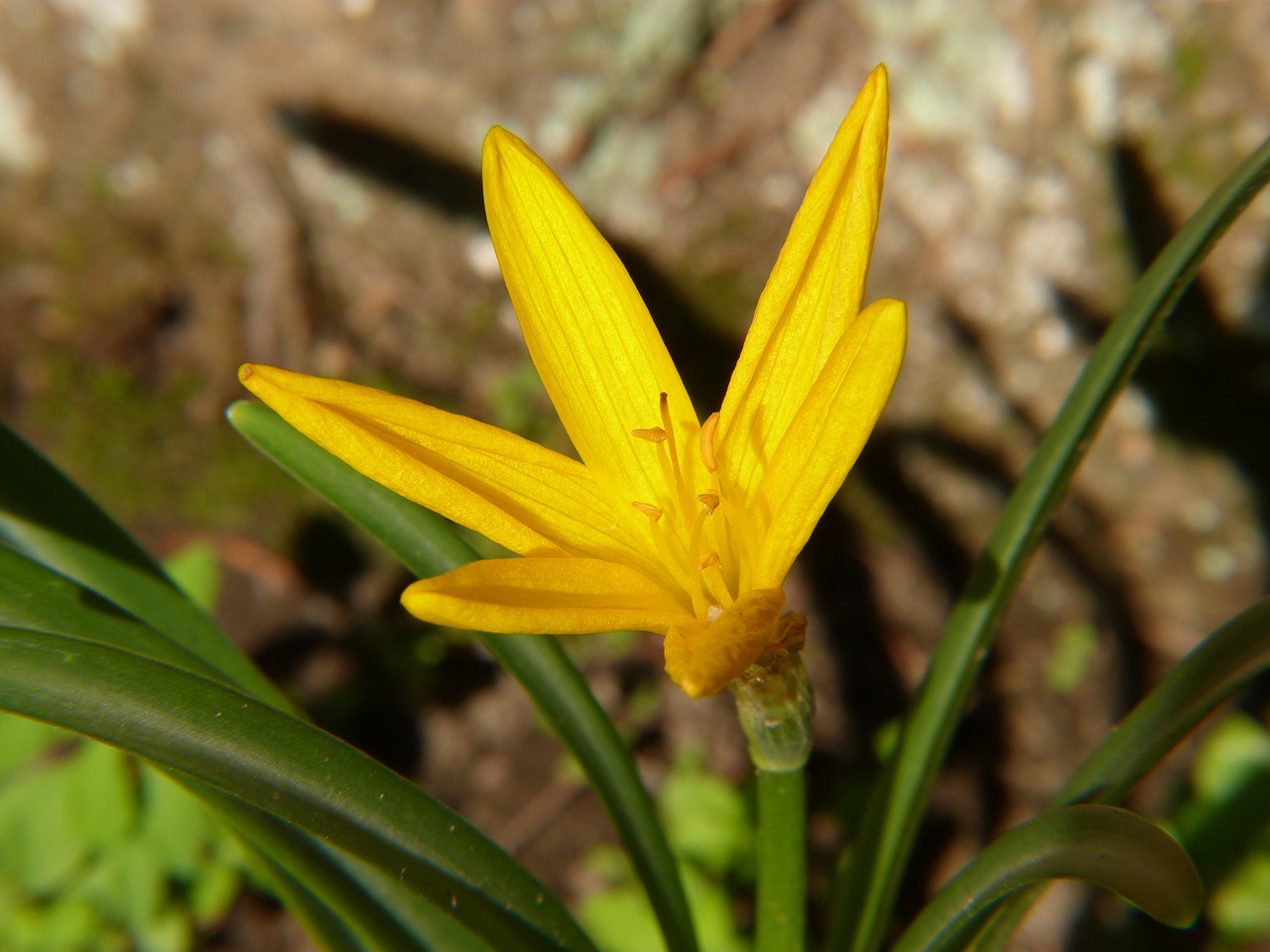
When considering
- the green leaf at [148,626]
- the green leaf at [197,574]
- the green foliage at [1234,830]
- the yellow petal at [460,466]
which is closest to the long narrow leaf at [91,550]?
the green leaf at [148,626]

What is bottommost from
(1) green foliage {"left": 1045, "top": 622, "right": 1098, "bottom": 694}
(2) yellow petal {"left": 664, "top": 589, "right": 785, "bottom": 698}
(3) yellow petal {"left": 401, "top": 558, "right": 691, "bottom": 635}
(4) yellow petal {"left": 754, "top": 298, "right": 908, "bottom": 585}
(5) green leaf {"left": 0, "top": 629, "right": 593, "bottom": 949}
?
(5) green leaf {"left": 0, "top": 629, "right": 593, "bottom": 949}

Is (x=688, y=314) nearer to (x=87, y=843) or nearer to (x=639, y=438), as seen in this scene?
(x=639, y=438)

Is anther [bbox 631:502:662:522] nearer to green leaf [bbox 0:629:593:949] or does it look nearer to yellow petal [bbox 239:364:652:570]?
yellow petal [bbox 239:364:652:570]

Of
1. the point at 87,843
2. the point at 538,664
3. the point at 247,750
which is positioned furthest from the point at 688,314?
the point at 247,750

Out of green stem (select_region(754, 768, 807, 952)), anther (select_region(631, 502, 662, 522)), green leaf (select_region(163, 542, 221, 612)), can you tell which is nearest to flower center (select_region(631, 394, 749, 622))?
anther (select_region(631, 502, 662, 522))

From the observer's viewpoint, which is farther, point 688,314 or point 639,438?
point 688,314

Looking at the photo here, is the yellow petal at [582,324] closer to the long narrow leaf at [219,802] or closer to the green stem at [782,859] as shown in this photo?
the green stem at [782,859]

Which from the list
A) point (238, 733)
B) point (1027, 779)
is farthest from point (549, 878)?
point (238, 733)
